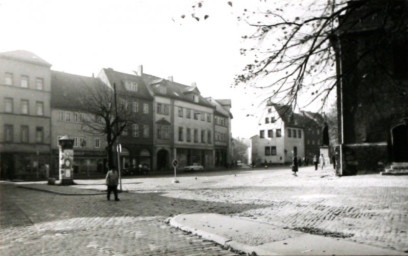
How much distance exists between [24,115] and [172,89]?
77.5ft

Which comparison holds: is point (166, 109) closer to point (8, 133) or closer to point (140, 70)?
point (140, 70)

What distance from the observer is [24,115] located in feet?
137

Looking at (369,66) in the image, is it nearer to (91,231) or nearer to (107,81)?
(91,231)

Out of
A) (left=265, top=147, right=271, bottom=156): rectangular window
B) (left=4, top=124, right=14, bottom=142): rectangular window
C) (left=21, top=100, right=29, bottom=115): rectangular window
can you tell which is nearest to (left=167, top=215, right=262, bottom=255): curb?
(left=4, top=124, right=14, bottom=142): rectangular window

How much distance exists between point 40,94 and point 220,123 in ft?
115

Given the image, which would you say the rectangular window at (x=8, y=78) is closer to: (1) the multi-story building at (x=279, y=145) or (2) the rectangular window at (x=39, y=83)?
(2) the rectangular window at (x=39, y=83)

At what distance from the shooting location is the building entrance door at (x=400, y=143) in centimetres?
2461

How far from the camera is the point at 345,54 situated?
34.4ft

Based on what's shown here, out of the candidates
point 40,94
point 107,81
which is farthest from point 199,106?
point 40,94

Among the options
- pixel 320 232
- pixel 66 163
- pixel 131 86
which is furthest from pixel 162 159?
pixel 320 232

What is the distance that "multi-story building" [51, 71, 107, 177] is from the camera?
43562 mm

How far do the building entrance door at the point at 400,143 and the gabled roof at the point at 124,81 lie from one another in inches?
1314

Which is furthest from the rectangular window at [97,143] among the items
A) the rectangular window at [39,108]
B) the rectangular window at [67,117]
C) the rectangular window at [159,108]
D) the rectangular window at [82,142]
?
the rectangular window at [159,108]

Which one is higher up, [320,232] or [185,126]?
[185,126]
